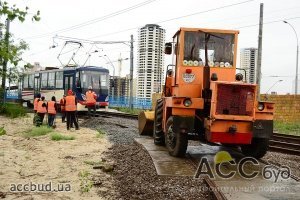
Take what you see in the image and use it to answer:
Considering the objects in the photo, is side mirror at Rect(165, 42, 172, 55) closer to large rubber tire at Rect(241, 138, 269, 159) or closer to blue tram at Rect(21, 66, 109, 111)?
large rubber tire at Rect(241, 138, 269, 159)

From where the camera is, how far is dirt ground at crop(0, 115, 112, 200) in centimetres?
815

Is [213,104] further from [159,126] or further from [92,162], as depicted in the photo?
[92,162]

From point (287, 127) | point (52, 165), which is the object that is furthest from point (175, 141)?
point (287, 127)

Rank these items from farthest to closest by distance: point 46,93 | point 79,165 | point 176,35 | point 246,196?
point 46,93 → point 176,35 → point 79,165 → point 246,196

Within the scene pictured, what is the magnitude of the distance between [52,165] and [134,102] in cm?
3207

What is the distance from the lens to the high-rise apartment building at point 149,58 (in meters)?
45.5

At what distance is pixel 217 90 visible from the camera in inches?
378

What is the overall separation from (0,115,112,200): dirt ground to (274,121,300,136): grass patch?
36.2 feet

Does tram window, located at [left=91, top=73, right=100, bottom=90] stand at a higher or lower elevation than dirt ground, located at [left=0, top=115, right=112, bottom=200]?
higher

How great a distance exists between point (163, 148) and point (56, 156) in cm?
310

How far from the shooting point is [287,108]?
2677cm

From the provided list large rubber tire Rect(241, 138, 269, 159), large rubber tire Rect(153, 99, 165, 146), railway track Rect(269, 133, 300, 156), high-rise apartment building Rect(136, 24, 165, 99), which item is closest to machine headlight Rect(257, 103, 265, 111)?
large rubber tire Rect(241, 138, 269, 159)

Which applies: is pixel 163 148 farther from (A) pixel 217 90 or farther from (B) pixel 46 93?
(B) pixel 46 93

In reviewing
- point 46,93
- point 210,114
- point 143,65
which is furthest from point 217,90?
point 143,65
